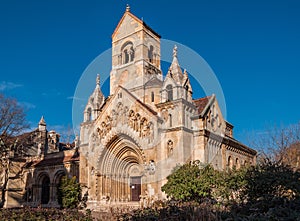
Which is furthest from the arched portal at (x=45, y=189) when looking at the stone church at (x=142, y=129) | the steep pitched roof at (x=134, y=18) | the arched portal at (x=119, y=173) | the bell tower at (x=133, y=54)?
the steep pitched roof at (x=134, y=18)

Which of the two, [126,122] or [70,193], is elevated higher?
[126,122]

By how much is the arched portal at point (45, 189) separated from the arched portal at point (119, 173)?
11.1 m

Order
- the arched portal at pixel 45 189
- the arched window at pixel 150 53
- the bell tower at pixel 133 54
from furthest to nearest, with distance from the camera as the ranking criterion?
the arched portal at pixel 45 189 < the arched window at pixel 150 53 < the bell tower at pixel 133 54

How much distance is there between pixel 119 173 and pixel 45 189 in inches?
493

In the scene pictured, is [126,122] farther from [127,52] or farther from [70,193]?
[127,52]

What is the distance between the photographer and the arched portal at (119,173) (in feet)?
87.9

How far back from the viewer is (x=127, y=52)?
3228 centimetres

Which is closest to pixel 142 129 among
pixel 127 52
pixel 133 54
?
pixel 133 54

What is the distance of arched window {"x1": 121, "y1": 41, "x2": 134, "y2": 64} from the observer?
31812 millimetres

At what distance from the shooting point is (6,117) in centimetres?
2831

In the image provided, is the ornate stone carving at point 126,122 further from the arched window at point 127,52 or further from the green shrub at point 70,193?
the arched window at point 127,52

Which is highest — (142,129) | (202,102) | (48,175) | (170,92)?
(170,92)

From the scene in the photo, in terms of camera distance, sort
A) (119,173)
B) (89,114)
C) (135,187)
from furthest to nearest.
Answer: (89,114) < (119,173) < (135,187)

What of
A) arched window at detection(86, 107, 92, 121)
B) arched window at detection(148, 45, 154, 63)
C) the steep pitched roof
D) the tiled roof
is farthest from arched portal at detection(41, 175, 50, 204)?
the tiled roof
